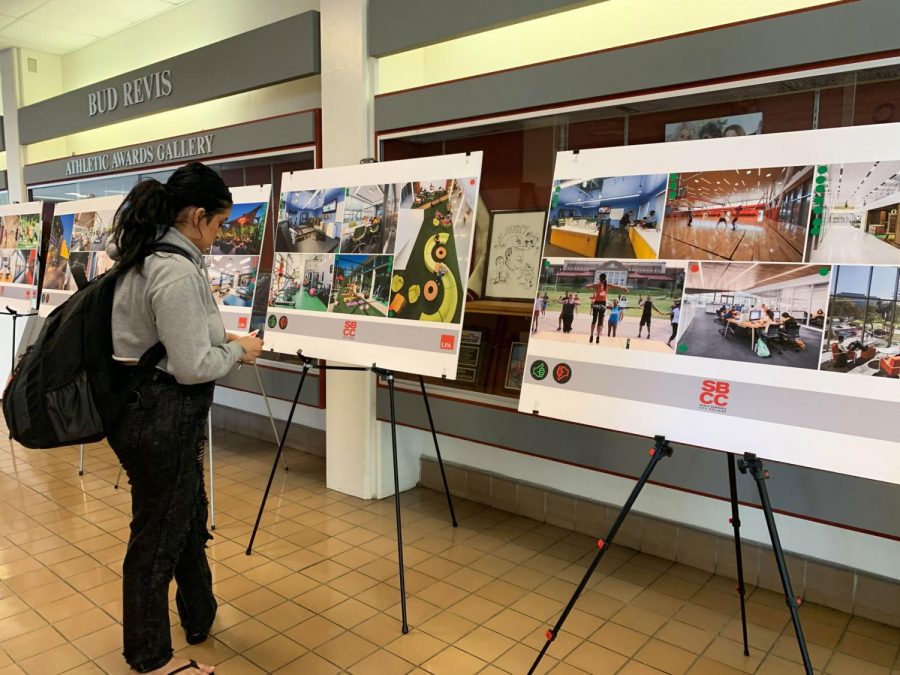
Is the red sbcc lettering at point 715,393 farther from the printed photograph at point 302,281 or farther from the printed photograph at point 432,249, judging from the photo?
the printed photograph at point 302,281

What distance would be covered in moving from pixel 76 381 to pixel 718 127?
8.88 ft

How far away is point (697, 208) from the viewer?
223 cm

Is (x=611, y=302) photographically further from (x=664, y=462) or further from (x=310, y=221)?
(x=310, y=221)

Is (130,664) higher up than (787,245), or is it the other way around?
(787,245)

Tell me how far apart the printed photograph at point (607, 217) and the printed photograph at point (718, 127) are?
0.64m

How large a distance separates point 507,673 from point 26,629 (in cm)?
197

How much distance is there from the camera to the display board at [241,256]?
3.78 meters

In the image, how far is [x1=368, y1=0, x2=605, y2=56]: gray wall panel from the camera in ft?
10.3

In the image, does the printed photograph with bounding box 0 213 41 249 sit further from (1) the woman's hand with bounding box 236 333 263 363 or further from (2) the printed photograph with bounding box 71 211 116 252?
(1) the woman's hand with bounding box 236 333 263 363

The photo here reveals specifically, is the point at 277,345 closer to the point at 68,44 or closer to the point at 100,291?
the point at 100,291

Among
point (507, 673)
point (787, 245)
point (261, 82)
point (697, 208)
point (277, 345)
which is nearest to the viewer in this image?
point (787, 245)

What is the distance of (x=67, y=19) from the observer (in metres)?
5.97

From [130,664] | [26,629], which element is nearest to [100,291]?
[130,664]

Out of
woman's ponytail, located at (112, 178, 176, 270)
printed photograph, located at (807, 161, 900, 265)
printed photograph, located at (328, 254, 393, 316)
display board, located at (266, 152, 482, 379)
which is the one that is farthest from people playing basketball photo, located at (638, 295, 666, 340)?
woman's ponytail, located at (112, 178, 176, 270)
